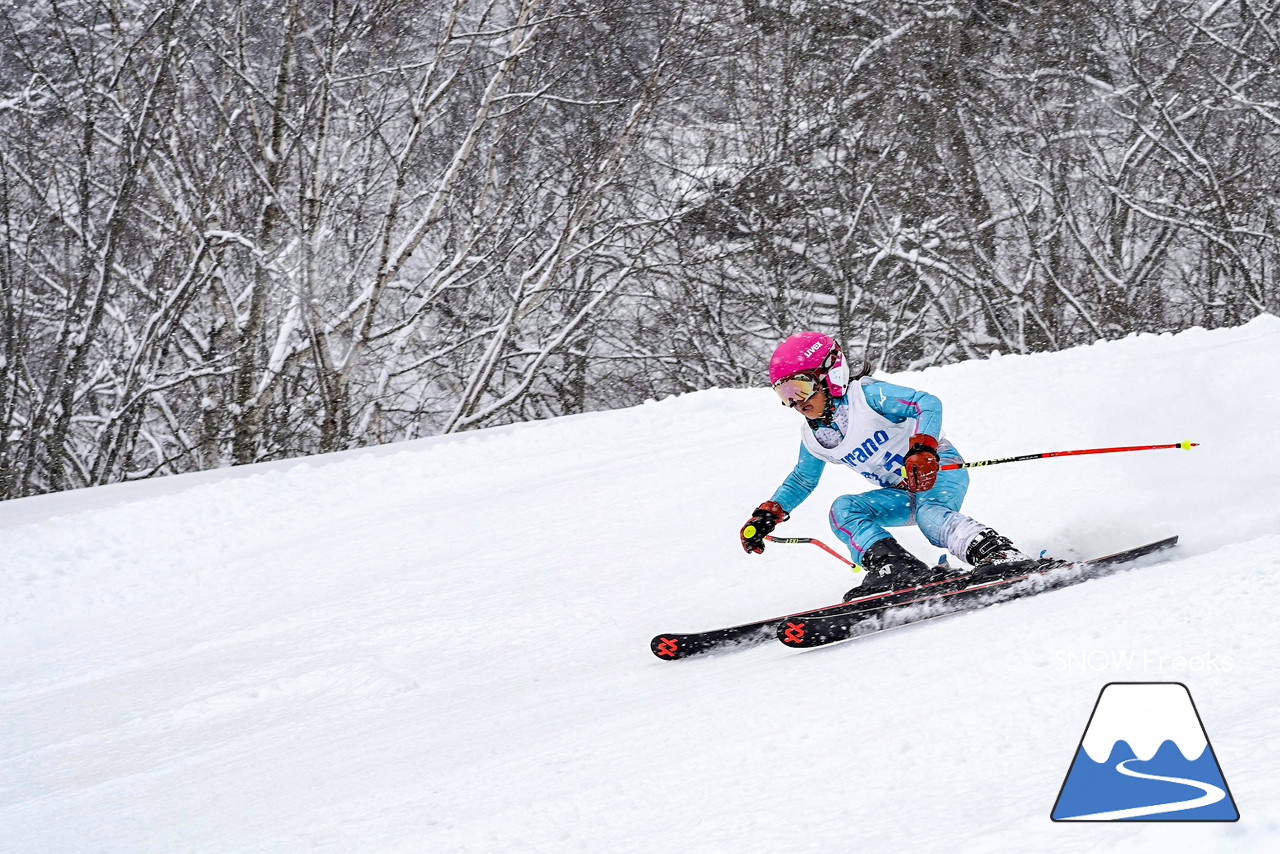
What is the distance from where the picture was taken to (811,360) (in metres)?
4.26

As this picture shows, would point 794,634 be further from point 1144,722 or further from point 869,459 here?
point 1144,722

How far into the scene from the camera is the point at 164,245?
1410 cm

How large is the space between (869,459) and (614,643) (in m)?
1.30

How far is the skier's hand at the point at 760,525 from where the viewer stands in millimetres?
4285

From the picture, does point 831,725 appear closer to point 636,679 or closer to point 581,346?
point 636,679

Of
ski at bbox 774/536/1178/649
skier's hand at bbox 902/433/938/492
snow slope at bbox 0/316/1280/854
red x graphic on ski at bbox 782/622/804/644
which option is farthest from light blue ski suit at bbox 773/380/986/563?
red x graphic on ski at bbox 782/622/804/644

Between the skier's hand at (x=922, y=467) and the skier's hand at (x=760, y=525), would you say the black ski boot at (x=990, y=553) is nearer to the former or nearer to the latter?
the skier's hand at (x=922, y=467)

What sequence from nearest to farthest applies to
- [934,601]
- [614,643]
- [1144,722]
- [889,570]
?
[1144,722] → [934,601] → [889,570] → [614,643]

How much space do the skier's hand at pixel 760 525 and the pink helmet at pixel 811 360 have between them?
1.71ft

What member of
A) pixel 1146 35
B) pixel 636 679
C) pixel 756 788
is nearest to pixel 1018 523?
pixel 636 679

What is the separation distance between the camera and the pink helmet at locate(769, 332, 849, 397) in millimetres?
4246

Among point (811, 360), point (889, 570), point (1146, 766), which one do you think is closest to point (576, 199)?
point (811, 360)

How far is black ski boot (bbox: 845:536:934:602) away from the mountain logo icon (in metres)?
1.77

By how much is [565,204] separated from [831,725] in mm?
14030
